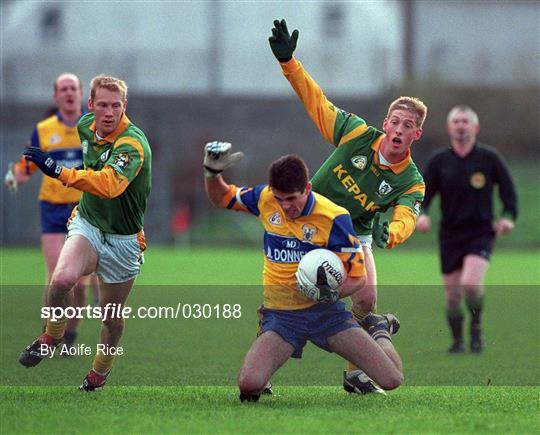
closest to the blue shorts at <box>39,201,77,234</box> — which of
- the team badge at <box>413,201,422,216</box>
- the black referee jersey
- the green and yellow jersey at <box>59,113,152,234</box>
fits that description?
the green and yellow jersey at <box>59,113,152,234</box>

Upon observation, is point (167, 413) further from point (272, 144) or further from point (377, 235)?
point (272, 144)

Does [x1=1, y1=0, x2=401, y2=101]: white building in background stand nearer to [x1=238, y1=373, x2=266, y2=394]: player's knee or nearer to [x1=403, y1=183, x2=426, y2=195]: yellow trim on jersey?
[x1=403, y1=183, x2=426, y2=195]: yellow trim on jersey

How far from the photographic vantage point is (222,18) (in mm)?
40906

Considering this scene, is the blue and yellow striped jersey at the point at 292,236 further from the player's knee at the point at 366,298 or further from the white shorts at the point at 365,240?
the white shorts at the point at 365,240

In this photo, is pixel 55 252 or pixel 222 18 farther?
pixel 222 18

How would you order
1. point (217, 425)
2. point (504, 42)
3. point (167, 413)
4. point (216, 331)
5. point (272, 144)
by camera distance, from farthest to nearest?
point (504, 42) < point (272, 144) < point (216, 331) < point (167, 413) < point (217, 425)

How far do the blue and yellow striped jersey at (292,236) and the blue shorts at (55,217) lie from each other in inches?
150

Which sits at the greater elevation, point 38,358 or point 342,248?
point 342,248

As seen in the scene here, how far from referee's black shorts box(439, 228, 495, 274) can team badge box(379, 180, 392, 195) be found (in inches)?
141

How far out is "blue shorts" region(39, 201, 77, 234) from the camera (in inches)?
429

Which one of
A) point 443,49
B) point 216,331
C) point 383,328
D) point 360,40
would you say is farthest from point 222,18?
point 383,328

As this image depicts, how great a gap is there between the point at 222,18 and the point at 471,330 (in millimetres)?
30818

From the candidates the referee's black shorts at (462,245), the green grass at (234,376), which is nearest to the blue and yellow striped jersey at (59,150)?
the green grass at (234,376)

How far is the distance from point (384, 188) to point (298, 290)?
1108 mm
